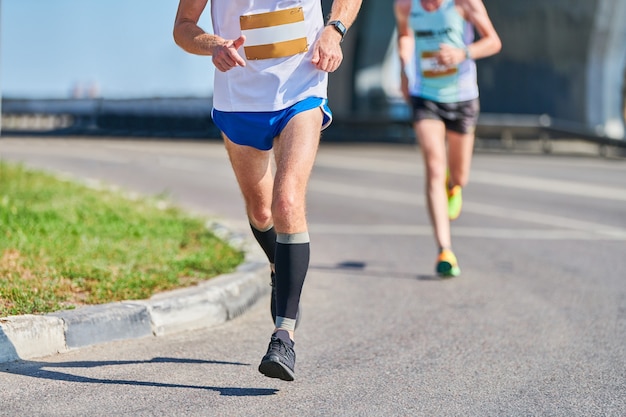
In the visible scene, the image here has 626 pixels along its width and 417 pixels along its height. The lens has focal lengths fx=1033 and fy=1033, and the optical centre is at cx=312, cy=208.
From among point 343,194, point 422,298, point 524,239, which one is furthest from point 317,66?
point 343,194

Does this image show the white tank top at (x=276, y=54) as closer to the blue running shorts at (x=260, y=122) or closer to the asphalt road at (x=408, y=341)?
the blue running shorts at (x=260, y=122)

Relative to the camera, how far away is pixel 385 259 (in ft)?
27.0

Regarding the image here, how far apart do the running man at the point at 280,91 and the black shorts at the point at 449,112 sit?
288cm

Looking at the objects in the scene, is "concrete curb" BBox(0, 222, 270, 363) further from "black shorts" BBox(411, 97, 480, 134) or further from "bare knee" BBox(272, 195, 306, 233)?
"black shorts" BBox(411, 97, 480, 134)

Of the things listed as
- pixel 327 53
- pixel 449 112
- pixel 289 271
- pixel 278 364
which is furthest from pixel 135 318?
pixel 449 112

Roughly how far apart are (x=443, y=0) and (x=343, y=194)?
683 cm

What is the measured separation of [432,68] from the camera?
24.0 feet

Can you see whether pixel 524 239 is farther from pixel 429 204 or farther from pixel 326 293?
pixel 326 293

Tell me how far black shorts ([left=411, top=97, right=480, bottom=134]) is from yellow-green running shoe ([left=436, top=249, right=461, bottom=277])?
2.95 feet

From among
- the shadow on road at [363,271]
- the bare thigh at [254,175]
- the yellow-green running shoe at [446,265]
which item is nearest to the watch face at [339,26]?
the bare thigh at [254,175]

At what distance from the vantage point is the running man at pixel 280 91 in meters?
4.17

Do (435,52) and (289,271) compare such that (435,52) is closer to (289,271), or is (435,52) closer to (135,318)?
(135,318)

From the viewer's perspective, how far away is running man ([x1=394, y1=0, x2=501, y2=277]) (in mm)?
7230

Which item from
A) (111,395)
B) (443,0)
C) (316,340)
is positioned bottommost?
(316,340)
